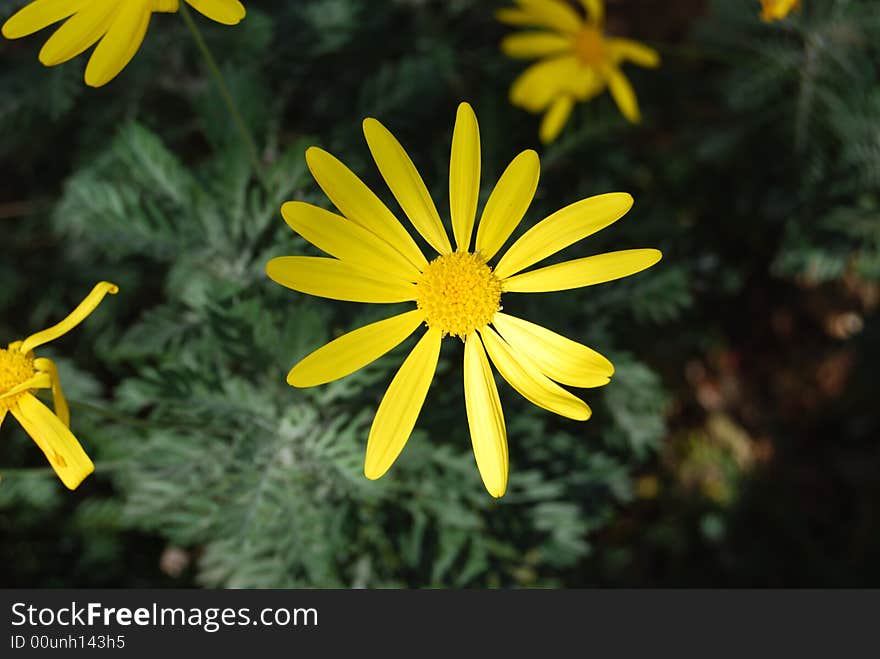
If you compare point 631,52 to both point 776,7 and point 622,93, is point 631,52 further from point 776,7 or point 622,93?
point 776,7

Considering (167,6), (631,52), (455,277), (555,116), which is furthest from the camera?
(555,116)

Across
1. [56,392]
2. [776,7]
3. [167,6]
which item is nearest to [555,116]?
[776,7]

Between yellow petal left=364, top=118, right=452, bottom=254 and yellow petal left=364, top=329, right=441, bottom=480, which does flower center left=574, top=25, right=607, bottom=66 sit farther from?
yellow petal left=364, top=329, right=441, bottom=480

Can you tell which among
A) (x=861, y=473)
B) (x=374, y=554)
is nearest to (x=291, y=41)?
(x=374, y=554)

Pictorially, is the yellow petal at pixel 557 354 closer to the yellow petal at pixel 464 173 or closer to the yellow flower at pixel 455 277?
the yellow flower at pixel 455 277

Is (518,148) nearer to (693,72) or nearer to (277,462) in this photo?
(693,72)

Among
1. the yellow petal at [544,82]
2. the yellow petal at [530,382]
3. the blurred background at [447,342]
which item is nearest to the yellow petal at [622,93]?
the yellow petal at [544,82]
